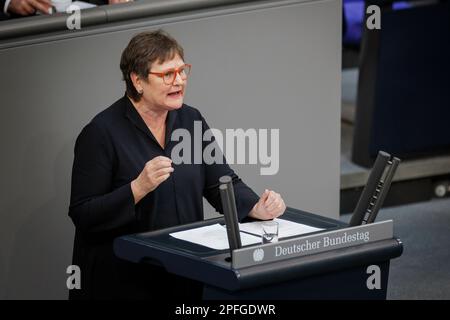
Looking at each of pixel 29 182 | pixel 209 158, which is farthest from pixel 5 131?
pixel 209 158

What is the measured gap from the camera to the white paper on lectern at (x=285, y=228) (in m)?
3.83

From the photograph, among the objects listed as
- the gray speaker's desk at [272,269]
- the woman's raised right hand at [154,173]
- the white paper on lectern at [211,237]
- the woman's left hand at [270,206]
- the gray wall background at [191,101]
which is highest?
the gray wall background at [191,101]

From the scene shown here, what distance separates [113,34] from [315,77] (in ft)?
3.24

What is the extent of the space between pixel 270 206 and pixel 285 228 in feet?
0.35

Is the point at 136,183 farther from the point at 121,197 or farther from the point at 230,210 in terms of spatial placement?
the point at 230,210

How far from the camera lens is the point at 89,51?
171 inches

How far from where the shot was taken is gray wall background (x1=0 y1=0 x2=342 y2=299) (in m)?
4.27

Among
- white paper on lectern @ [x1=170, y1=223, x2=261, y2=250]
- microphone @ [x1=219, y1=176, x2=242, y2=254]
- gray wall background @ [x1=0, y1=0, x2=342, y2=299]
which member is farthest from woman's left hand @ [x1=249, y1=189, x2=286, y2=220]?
gray wall background @ [x1=0, y1=0, x2=342, y2=299]

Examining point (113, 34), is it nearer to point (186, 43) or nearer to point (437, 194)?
point (186, 43)

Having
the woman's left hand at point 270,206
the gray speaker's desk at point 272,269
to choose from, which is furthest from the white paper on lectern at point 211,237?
the woman's left hand at point 270,206

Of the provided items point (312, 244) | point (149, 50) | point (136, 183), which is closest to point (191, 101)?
point (149, 50)

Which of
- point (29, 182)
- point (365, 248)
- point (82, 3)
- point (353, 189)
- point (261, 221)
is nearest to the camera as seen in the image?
point (365, 248)

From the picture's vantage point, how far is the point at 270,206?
13.0 feet

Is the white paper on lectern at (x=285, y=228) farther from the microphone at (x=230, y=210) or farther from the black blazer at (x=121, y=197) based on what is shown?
the microphone at (x=230, y=210)
